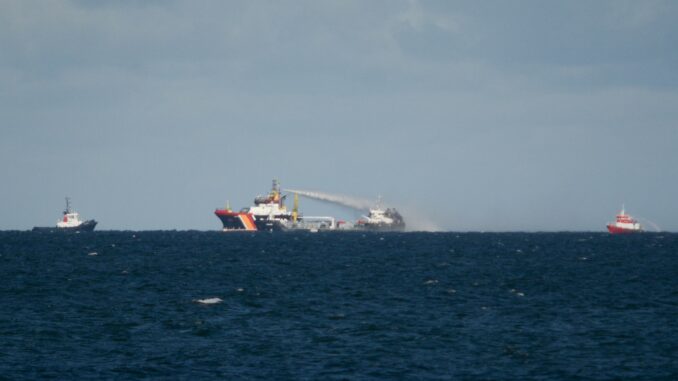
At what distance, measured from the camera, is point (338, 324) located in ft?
152

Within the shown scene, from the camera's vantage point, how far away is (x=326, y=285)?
220ft

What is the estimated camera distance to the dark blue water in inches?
1382

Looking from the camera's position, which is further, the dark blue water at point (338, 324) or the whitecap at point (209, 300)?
the whitecap at point (209, 300)

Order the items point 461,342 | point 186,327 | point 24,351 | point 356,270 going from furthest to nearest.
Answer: point 356,270
point 186,327
point 461,342
point 24,351

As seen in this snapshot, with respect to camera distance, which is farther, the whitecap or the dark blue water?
the whitecap

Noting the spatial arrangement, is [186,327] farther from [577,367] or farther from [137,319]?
[577,367]

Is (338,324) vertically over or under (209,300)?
under

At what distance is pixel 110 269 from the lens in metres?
83.3

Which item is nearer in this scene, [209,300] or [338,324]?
[338,324]

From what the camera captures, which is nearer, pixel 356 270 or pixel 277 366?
pixel 277 366

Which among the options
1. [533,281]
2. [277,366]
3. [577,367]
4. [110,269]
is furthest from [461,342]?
[110,269]

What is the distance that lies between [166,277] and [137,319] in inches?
1072

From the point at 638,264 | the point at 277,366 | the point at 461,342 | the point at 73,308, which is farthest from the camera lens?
the point at 638,264

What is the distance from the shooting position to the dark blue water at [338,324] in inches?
1382
